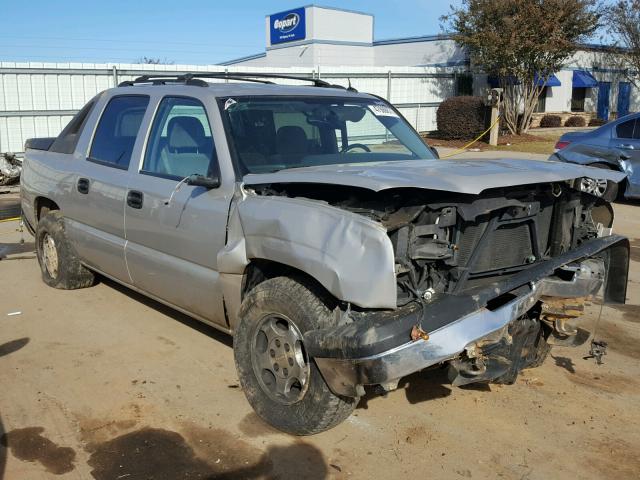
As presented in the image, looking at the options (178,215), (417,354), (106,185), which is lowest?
(417,354)

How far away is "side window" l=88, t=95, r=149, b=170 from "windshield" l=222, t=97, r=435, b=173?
1.11 metres

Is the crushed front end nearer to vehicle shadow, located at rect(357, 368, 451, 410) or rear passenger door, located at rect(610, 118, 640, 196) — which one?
vehicle shadow, located at rect(357, 368, 451, 410)

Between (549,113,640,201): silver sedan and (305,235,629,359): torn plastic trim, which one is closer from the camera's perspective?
(305,235,629,359): torn plastic trim

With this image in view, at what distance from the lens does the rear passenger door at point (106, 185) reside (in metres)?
4.94

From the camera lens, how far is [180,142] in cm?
451

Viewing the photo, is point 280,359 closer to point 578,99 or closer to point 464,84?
point 464,84

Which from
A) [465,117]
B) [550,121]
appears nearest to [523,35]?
[465,117]

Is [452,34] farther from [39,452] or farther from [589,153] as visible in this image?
[39,452]

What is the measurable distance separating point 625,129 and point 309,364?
363 inches

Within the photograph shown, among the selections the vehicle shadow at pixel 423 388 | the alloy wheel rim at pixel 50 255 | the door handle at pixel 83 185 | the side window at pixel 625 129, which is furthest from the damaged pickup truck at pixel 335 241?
the side window at pixel 625 129

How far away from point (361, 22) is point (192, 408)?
4364 cm

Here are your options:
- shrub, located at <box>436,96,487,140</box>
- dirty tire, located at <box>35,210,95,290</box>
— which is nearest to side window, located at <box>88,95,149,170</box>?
dirty tire, located at <box>35,210,95,290</box>

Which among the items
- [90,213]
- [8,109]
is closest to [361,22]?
[8,109]

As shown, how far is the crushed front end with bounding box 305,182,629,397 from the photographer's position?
2.99 metres
